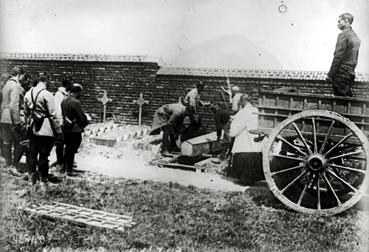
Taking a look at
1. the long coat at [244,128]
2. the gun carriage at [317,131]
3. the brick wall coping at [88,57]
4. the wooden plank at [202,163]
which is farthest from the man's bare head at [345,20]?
the brick wall coping at [88,57]

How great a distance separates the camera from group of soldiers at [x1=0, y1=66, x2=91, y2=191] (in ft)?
18.1

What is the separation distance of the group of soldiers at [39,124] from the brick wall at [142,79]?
2.40 m

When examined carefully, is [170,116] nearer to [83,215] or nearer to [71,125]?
[71,125]

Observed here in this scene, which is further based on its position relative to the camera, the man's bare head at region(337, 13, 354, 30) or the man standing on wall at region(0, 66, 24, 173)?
the man standing on wall at region(0, 66, 24, 173)

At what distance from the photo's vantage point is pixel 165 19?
500 cm

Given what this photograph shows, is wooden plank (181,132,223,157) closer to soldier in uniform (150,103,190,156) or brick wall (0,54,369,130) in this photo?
soldier in uniform (150,103,190,156)

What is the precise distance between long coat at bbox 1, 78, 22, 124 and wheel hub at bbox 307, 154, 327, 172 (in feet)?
14.7

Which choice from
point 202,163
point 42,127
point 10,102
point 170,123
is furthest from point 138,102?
point 42,127

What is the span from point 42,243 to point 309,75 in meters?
5.99

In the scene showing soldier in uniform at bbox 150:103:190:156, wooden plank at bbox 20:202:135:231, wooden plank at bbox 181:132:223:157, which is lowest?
wooden plank at bbox 20:202:135:231

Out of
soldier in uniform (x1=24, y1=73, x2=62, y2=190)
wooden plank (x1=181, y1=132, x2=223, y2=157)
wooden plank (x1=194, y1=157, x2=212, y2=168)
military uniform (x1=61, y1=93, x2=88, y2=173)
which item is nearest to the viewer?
soldier in uniform (x1=24, y1=73, x2=62, y2=190)

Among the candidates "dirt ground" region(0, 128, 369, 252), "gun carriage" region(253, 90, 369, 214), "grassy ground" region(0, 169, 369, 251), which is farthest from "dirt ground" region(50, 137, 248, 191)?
"gun carriage" region(253, 90, 369, 214)

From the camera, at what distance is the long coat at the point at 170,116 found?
7520 millimetres

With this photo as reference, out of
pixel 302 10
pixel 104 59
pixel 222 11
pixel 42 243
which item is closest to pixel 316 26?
pixel 302 10
